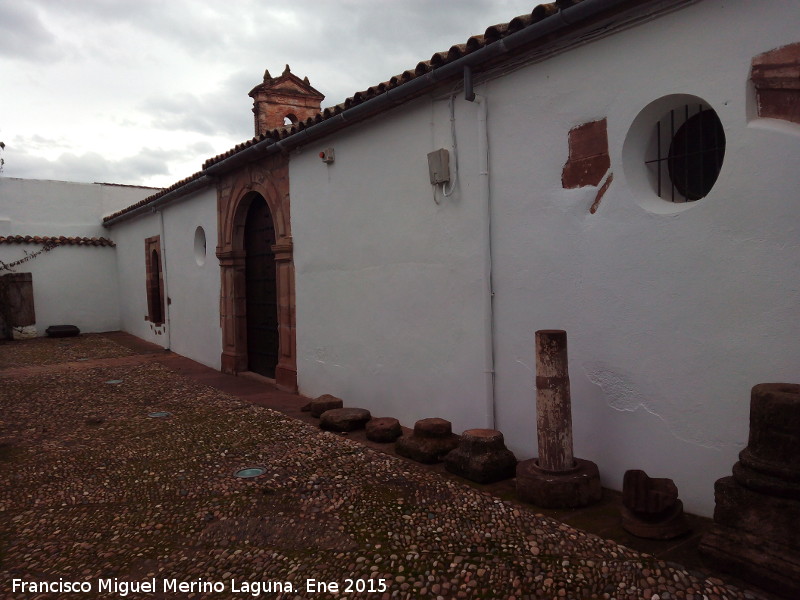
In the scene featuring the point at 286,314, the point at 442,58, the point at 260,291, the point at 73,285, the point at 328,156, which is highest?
the point at 442,58

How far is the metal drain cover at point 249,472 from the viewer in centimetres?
432

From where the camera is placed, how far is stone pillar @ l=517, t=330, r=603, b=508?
11.8 feet

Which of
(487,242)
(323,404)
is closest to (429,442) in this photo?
(487,242)

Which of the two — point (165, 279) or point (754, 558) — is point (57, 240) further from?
point (754, 558)

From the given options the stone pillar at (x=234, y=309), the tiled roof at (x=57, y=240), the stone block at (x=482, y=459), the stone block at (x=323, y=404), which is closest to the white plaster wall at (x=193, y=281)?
the stone pillar at (x=234, y=309)

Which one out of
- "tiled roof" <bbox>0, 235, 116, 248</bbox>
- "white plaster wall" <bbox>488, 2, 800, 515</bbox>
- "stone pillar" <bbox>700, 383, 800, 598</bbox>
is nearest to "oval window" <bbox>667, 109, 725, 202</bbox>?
"white plaster wall" <bbox>488, 2, 800, 515</bbox>

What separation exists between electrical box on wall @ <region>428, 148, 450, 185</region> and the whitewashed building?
0.8 inches

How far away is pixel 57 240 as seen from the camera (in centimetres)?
1611

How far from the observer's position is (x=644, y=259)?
3510mm

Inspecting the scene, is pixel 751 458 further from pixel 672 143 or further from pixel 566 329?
pixel 672 143

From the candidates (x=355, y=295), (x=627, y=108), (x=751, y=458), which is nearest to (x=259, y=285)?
(x=355, y=295)

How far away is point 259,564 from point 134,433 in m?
3.30

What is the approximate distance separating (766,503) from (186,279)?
10400 millimetres

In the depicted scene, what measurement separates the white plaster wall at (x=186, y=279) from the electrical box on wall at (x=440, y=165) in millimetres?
5759
